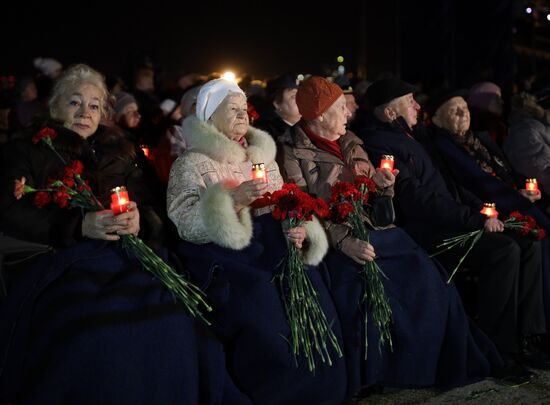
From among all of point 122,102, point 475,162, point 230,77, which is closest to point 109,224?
point 230,77

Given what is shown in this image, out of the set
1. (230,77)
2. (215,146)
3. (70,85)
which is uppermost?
(230,77)

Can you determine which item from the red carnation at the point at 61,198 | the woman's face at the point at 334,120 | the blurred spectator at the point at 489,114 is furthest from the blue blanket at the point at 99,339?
the blurred spectator at the point at 489,114

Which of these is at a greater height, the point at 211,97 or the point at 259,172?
the point at 211,97

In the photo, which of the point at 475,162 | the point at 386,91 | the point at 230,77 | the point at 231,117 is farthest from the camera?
the point at 230,77

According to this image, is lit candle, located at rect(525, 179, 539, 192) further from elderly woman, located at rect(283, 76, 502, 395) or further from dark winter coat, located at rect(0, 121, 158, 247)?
dark winter coat, located at rect(0, 121, 158, 247)

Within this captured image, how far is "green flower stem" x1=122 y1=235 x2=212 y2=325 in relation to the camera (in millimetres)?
3125

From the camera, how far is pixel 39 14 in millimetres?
11102

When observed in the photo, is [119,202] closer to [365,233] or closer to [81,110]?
[81,110]

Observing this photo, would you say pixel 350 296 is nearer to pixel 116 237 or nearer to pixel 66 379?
pixel 116 237

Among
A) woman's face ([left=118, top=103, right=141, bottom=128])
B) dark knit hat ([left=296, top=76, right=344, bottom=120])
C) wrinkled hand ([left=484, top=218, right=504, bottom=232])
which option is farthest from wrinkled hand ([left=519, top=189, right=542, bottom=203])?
woman's face ([left=118, top=103, right=141, bottom=128])

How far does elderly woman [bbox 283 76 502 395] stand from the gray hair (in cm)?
132

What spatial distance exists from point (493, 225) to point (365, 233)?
1236 millimetres

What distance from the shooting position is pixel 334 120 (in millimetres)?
4148

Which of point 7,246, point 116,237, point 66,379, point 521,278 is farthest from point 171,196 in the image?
point 521,278
